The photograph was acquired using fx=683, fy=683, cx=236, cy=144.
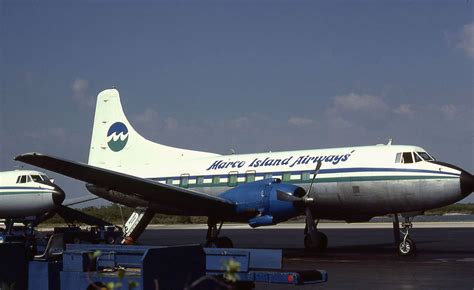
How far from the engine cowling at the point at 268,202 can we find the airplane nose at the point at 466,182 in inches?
180

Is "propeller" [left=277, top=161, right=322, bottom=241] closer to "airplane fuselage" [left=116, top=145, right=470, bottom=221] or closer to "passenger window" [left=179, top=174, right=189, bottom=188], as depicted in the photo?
"airplane fuselage" [left=116, top=145, right=470, bottom=221]

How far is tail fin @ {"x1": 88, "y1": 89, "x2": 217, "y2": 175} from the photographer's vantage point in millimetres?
27484

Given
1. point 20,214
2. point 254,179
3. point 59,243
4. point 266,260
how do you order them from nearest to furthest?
point 266,260 < point 59,243 < point 254,179 < point 20,214

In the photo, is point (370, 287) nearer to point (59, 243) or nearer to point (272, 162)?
point (59, 243)

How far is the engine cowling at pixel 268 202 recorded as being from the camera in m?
20.0

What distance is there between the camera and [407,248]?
20.1 m

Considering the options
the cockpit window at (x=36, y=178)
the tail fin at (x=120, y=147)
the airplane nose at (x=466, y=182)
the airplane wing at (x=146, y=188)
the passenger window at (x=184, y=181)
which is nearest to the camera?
the airplane nose at (x=466, y=182)

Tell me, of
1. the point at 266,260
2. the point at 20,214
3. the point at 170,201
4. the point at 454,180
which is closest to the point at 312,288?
the point at 266,260

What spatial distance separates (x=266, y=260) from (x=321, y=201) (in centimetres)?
1323

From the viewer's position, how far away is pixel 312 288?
12.9 m

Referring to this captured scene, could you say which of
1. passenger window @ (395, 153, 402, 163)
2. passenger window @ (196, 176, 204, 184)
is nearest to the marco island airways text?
passenger window @ (196, 176, 204, 184)

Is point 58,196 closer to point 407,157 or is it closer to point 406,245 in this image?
point 407,157

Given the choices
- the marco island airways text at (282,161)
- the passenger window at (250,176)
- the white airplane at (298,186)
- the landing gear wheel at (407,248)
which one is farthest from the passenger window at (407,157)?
the passenger window at (250,176)

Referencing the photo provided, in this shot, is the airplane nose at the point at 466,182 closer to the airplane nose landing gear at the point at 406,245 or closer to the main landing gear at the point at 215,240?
the airplane nose landing gear at the point at 406,245
